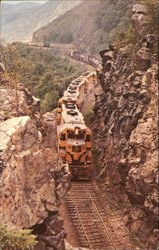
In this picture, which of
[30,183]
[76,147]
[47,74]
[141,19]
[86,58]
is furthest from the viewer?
[86,58]

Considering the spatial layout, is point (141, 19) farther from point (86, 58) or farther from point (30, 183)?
point (86, 58)

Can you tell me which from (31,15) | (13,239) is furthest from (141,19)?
(31,15)

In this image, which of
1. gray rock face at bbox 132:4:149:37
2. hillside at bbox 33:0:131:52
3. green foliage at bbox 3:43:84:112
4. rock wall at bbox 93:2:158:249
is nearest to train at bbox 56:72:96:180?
rock wall at bbox 93:2:158:249

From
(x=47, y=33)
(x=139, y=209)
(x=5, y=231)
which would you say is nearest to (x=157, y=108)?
(x=139, y=209)

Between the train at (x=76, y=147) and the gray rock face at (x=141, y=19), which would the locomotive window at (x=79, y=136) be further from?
A: the gray rock face at (x=141, y=19)

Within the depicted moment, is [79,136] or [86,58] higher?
[79,136]
